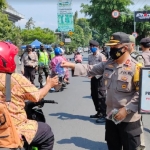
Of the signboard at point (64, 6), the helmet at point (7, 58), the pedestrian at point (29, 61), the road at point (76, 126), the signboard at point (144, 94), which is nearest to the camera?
the helmet at point (7, 58)

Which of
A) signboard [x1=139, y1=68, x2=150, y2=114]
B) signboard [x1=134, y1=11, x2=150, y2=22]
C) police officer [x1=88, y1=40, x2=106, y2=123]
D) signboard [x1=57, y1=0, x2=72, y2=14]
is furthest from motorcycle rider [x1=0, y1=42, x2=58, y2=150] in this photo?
signboard [x1=134, y1=11, x2=150, y2=22]

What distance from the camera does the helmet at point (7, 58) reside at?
284 cm

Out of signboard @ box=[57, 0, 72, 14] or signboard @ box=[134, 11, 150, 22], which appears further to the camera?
signboard @ box=[134, 11, 150, 22]

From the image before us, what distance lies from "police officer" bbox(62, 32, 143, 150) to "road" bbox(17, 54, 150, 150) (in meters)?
1.83

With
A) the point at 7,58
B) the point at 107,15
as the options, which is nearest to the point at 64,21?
the point at 107,15

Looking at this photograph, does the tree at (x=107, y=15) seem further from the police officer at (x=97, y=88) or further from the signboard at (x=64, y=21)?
the police officer at (x=97, y=88)

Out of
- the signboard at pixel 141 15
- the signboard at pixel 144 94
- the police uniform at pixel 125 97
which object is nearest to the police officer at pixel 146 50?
the police uniform at pixel 125 97

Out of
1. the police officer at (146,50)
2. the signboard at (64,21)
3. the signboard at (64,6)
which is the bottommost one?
the police officer at (146,50)

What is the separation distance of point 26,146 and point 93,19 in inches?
1356

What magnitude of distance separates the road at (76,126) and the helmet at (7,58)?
2.69 m

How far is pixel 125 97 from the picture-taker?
11.1ft

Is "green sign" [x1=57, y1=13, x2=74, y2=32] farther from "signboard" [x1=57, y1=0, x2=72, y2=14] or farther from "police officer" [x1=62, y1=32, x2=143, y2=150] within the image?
"police officer" [x1=62, y1=32, x2=143, y2=150]

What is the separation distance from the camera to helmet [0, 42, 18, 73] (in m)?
2.84

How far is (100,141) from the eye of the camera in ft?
18.2
